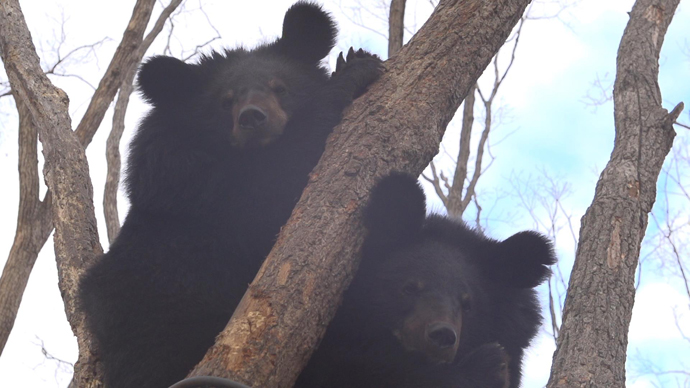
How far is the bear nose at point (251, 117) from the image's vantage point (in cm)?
370

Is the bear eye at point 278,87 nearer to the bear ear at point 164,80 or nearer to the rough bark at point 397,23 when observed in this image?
the bear ear at point 164,80

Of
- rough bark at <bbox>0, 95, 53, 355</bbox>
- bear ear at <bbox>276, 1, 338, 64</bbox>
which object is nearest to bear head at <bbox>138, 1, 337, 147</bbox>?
bear ear at <bbox>276, 1, 338, 64</bbox>

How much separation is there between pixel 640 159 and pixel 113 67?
6564mm

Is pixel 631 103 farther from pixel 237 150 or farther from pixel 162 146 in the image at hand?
pixel 162 146

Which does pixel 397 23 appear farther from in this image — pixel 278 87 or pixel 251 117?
pixel 251 117

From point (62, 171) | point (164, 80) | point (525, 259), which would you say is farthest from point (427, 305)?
point (62, 171)

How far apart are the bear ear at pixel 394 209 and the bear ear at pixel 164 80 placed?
5.26ft

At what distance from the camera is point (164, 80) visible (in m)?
4.10

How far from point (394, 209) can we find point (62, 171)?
7.30 ft

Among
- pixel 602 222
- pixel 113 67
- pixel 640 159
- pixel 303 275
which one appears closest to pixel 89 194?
pixel 303 275

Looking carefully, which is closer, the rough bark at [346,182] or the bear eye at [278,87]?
the rough bark at [346,182]

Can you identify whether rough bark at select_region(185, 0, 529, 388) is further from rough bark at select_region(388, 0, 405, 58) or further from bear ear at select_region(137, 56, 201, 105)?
rough bark at select_region(388, 0, 405, 58)

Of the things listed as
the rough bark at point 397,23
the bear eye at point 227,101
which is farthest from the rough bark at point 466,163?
the bear eye at point 227,101

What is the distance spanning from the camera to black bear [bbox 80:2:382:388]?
3.11 m
